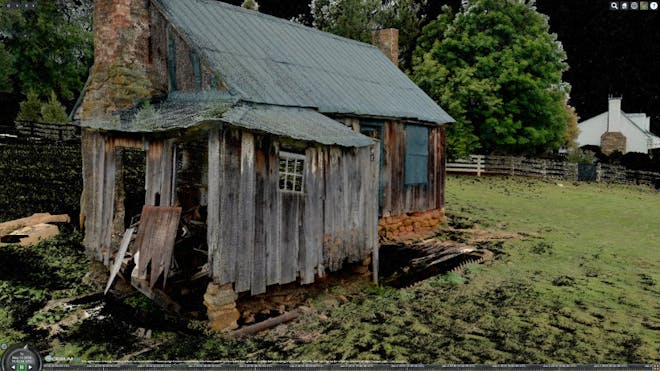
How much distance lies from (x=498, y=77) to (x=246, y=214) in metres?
26.1

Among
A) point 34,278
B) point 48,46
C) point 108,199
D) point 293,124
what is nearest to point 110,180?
point 108,199

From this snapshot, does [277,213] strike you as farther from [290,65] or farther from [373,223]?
[290,65]

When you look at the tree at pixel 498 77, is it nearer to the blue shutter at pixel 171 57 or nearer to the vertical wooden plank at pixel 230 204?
the blue shutter at pixel 171 57

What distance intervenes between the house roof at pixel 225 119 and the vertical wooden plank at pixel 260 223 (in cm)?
60

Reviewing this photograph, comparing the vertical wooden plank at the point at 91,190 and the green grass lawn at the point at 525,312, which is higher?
the vertical wooden plank at the point at 91,190

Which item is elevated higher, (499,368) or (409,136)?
(409,136)

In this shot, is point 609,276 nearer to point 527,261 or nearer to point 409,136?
point 527,261

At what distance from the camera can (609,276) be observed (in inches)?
455

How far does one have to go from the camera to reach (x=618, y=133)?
164 ft

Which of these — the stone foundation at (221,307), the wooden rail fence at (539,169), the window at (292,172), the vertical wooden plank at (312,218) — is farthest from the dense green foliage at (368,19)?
the stone foundation at (221,307)

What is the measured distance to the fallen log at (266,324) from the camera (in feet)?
26.8

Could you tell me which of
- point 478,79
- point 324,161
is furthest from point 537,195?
point 324,161

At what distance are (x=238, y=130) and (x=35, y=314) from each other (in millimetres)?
4678

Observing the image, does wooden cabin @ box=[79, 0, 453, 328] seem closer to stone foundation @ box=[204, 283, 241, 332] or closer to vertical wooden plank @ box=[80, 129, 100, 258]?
vertical wooden plank @ box=[80, 129, 100, 258]
